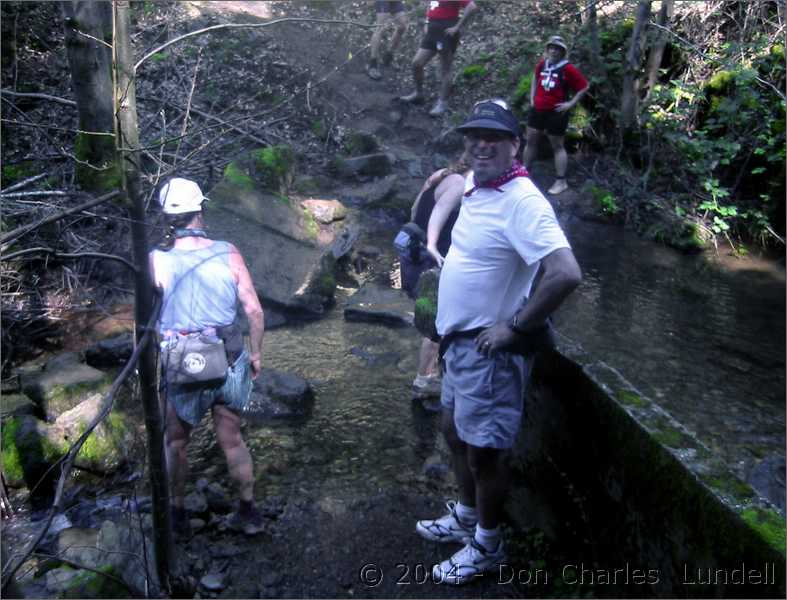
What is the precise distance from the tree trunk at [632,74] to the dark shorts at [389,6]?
412 centimetres

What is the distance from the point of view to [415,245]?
499 cm

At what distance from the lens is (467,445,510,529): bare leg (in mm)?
3328

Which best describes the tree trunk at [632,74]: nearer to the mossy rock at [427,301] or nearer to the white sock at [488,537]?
the mossy rock at [427,301]

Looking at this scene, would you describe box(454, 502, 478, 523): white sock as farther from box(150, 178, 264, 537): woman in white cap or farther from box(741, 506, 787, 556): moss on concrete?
box(741, 506, 787, 556): moss on concrete

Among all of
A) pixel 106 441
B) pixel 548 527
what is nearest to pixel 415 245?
pixel 548 527

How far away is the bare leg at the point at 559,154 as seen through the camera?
32.3 feet

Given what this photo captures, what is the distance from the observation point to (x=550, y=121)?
975 cm

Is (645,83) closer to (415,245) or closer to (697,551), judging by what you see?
(415,245)

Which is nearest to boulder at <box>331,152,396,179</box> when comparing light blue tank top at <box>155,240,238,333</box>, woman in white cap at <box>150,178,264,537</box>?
woman in white cap at <box>150,178,264,537</box>

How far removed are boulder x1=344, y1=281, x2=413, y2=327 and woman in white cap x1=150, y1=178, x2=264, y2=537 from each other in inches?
122

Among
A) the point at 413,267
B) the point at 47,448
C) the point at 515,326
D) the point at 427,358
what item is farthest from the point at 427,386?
the point at 47,448

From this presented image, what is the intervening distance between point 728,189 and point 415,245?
270 inches

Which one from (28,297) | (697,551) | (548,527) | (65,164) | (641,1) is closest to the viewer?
(697,551)

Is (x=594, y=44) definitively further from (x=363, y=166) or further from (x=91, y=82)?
(x=91, y=82)
